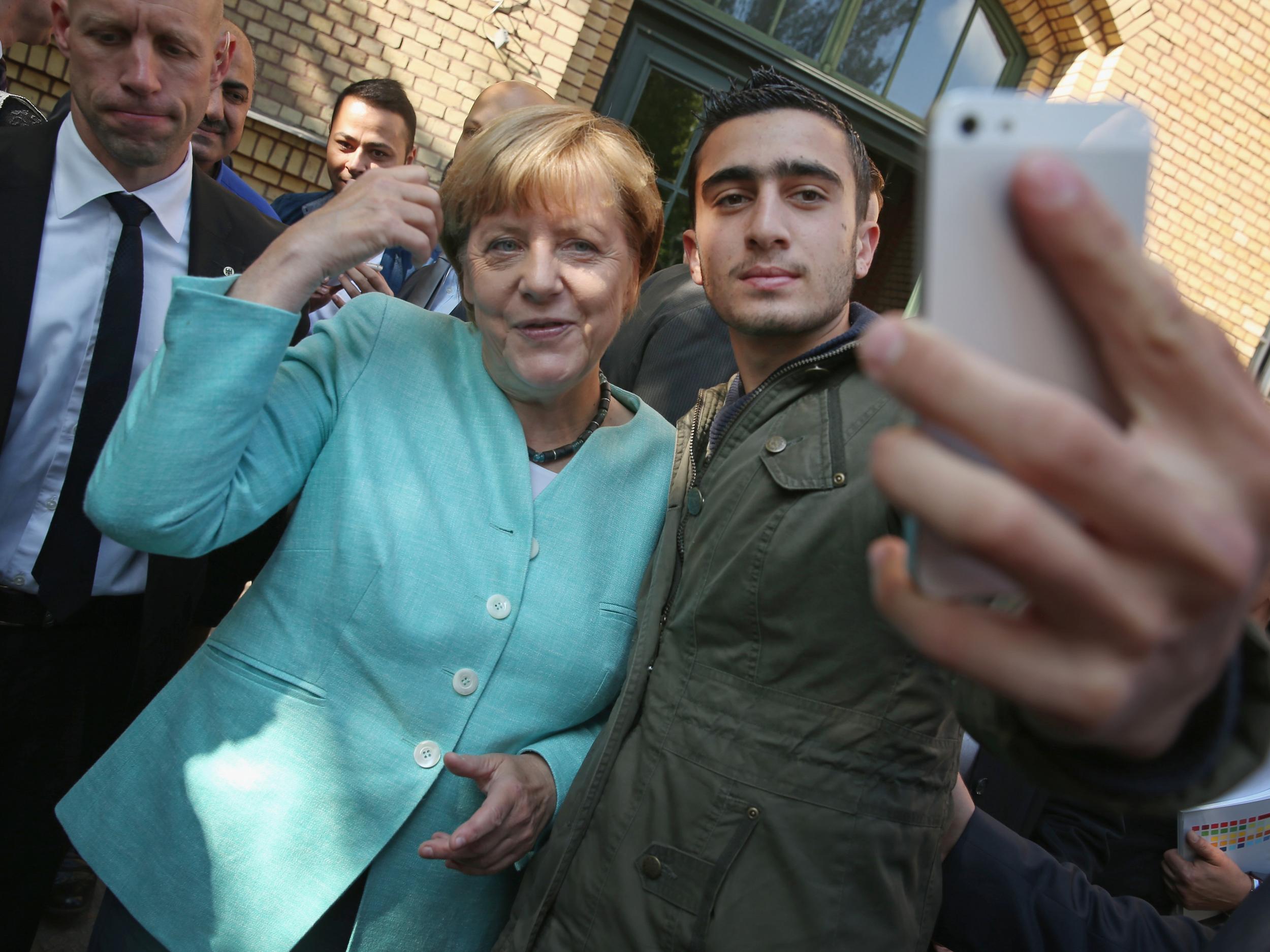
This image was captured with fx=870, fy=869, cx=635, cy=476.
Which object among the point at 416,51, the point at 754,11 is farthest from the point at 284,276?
the point at 754,11

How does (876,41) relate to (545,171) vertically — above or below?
above

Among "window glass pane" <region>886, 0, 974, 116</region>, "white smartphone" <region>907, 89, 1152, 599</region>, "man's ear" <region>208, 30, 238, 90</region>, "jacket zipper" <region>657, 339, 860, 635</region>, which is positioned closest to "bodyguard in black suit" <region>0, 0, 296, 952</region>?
"man's ear" <region>208, 30, 238, 90</region>

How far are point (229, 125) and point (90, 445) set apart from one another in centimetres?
241

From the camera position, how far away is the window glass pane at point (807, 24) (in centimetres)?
595

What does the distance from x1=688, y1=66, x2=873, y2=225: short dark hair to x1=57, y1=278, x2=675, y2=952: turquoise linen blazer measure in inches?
34.1

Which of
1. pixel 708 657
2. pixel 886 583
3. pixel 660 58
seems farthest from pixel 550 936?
pixel 660 58

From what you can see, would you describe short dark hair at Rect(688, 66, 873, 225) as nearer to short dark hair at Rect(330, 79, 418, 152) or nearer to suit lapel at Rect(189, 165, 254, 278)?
suit lapel at Rect(189, 165, 254, 278)

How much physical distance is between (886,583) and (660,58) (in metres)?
5.92

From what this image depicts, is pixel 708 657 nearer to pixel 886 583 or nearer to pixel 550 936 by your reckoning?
pixel 550 936

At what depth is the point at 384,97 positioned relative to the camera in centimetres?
402

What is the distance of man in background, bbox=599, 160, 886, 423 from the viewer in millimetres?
2963

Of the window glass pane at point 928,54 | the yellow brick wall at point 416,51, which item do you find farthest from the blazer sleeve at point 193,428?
the window glass pane at point 928,54

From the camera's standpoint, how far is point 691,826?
1.29m

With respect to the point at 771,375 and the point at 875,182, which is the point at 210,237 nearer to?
the point at 771,375
